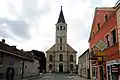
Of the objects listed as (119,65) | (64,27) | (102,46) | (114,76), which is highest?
(64,27)

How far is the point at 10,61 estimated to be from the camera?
20.6m

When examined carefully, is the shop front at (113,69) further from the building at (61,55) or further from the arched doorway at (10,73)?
the building at (61,55)

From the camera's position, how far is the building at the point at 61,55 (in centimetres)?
8206

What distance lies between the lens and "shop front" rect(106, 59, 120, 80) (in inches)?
533

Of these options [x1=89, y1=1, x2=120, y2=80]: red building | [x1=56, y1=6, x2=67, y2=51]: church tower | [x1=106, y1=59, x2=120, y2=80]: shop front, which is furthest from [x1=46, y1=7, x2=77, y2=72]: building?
[x1=106, y1=59, x2=120, y2=80]: shop front

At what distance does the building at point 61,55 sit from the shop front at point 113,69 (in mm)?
65435

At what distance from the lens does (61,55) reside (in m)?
84.5

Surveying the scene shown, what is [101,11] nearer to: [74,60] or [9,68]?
[9,68]

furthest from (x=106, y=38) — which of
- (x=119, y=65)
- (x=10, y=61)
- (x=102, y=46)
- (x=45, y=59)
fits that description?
(x=45, y=59)

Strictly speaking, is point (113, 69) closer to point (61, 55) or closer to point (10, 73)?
point (10, 73)

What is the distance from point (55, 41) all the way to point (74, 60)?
12.6 m

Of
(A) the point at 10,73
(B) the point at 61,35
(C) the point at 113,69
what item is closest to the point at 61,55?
(B) the point at 61,35

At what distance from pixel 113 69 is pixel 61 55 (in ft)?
230

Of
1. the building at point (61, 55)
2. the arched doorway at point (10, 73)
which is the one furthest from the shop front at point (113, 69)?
the building at point (61, 55)
